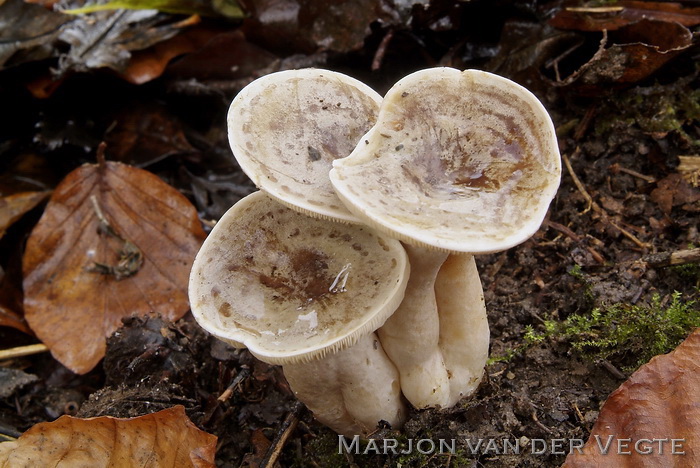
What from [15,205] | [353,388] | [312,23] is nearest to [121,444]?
[353,388]

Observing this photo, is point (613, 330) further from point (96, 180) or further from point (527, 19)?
point (96, 180)

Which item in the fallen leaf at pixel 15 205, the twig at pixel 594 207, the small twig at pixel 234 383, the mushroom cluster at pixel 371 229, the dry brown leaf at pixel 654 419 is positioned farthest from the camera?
the fallen leaf at pixel 15 205

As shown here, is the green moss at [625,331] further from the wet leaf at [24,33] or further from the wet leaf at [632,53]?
the wet leaf at [24,33]

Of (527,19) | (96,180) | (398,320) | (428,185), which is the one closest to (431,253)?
(428,185)

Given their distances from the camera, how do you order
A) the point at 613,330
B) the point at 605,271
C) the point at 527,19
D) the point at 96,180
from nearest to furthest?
the point at 613,330 < the point at 605,271 < the point at 527,19 < the point at 96,180

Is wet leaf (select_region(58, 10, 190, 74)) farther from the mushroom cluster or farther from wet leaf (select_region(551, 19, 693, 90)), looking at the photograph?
wet leaf (select_region(551, 19, 693, 90))

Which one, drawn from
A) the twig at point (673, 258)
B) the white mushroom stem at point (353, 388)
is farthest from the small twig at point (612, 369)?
the white mushroom stem at point (353, 388)
